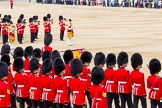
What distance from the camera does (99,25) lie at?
29156 mm

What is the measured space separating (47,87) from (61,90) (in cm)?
39

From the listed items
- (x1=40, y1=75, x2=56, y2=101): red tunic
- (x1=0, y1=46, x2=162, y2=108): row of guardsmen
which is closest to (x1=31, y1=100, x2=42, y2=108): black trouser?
(x1=0, y1=46, x2=162, y2=108): row of guardsmen

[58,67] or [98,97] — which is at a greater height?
[58,67]

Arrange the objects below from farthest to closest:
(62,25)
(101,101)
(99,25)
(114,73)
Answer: (99,25)
(62,25)
(114,73)
(101,101)

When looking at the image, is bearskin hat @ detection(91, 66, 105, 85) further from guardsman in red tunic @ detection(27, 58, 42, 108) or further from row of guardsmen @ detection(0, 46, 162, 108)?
guardsman in red tunic @ detection(27, 58, 42, 108)

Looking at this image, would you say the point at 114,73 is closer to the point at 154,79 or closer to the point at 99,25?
the point at 154,79

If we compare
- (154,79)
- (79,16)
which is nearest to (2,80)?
(154,79)

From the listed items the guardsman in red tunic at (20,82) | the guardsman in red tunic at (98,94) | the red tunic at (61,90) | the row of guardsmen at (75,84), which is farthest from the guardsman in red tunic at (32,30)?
the guardsman in red tunic at (98,94)

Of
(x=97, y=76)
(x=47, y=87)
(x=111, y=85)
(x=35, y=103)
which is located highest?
(x=97, y=76)

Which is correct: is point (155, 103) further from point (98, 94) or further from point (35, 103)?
point (35, 103)

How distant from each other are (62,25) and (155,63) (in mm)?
12382

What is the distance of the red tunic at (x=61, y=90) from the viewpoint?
8.94 metres

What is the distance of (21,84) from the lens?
9.80 metres

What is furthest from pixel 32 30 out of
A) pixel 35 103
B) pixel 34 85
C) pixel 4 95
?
pixel 4 95
